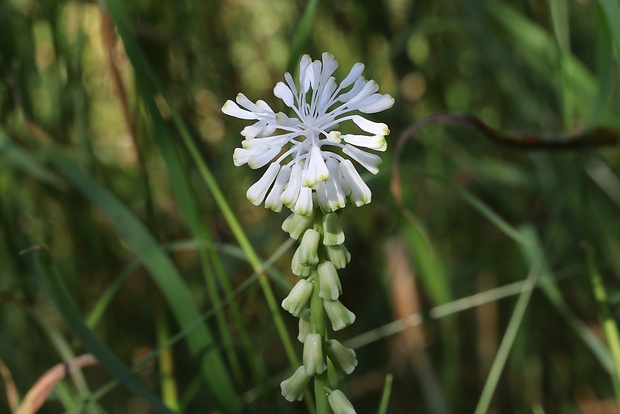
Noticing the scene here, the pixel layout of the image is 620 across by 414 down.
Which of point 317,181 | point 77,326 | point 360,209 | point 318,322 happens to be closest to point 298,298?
point 318,322

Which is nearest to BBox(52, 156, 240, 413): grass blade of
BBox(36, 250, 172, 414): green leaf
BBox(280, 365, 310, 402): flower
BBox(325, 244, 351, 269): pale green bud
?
BBox(36, 250, 172, 414): green leaf

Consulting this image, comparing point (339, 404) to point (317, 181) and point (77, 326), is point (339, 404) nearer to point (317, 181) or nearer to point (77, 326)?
point (317, 181)

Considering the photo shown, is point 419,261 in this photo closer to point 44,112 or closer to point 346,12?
point 346,12

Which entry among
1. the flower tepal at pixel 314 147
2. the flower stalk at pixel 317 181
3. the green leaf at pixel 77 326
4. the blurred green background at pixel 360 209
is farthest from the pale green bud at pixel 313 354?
the blurred green background at pixel 360 209

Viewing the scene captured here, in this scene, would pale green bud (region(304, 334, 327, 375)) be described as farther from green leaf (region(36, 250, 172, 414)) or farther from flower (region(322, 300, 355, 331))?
green leaf (region(36, 250, 172, 414))

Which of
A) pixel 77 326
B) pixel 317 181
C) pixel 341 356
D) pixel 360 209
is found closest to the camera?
pixel 317 181

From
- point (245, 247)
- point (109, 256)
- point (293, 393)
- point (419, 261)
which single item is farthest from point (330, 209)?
point (109, 256)

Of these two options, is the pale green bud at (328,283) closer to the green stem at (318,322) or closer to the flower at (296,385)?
the green stem at (318,322)
